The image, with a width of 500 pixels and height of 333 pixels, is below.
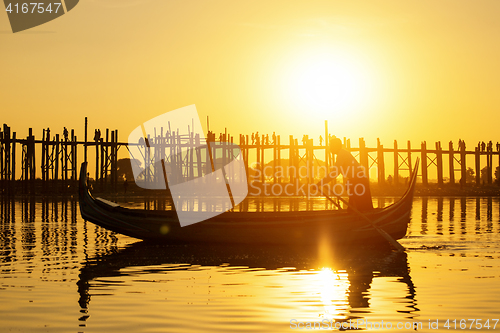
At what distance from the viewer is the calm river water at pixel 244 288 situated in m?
5.74

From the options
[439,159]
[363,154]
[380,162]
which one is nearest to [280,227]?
[363,154]

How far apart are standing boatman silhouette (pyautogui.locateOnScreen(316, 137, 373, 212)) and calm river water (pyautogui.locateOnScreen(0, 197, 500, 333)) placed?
3.60 feet

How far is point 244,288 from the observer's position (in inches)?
296

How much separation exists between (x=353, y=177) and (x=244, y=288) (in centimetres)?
466

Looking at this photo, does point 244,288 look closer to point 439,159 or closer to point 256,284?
point 256,284

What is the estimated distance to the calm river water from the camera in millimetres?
5738

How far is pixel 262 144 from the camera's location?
40938mm

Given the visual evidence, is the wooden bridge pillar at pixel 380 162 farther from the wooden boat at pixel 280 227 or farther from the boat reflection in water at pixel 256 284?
the boat reflection in water at pixel 256 284

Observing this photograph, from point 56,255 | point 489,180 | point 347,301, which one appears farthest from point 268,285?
point 489,180

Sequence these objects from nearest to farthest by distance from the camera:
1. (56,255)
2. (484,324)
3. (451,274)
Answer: (484,324) < (451,274) < (56,255)

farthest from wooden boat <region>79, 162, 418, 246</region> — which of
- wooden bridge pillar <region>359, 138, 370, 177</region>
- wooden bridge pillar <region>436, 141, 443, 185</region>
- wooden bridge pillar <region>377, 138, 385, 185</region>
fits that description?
wooden bridge pillar <region>436, 141, 443, 185</region>

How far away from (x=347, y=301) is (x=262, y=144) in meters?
34.4

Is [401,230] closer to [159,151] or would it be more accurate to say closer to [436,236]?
[436,236]

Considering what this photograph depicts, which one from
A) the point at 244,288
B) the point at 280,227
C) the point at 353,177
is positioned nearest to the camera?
the point at 244,288
